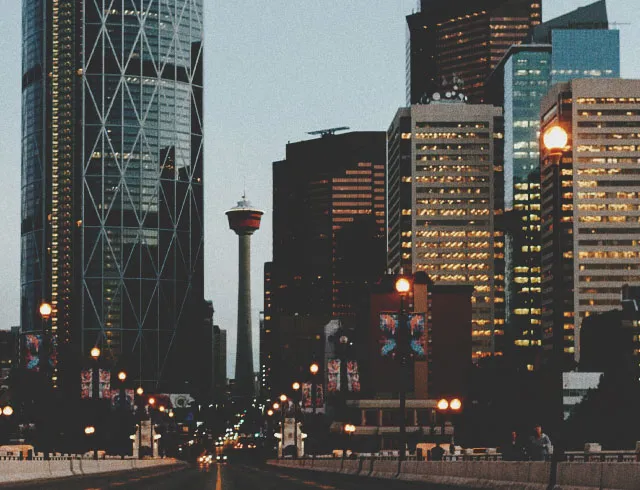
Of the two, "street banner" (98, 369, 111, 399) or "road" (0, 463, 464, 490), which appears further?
"street banner" (98, 369, 111, 399)

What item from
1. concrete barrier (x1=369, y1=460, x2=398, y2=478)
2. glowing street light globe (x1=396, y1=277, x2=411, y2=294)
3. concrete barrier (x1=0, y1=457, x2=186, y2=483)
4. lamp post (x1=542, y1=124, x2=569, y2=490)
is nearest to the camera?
lamp post (x1=542, y1=124, x2=569, y2=490)

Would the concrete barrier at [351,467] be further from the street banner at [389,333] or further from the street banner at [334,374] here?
the street banner at [334,374]

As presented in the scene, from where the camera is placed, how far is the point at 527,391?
19575 cm

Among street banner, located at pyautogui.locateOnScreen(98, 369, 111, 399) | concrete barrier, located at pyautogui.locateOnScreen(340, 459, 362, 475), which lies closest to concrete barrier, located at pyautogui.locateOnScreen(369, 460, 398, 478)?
concrete barrier, located at pyautogui.locateOnScreen(340, 459, 362, 475)

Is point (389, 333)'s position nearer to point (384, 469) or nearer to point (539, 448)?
point (384, 469)

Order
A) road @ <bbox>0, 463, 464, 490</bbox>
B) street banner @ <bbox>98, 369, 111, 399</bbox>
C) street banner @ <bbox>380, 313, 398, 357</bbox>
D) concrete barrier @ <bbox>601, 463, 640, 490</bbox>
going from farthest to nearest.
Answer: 1. street banner @ <bbox>98, 369, 111, 399</bbox>
2. street banner @ <bbox>380, 313, 398, 357</bbox>
3. road @ <bbox>0, 463, 464, 490</bbox>
4. concrete barrier @ <bbox>601, 463, 640, 490</bbox>

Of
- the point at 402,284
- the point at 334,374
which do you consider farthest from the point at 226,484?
the point at 334,374

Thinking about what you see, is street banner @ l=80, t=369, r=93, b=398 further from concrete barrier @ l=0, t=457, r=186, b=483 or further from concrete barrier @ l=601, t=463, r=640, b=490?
concrete barrier @ l=601, t=463, r=640, b=490

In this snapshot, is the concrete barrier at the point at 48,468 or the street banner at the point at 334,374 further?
the street banner at the point at 334,374

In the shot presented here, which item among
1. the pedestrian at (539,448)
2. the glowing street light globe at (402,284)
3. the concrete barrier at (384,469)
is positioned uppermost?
the glowing street light globe at (402,284)

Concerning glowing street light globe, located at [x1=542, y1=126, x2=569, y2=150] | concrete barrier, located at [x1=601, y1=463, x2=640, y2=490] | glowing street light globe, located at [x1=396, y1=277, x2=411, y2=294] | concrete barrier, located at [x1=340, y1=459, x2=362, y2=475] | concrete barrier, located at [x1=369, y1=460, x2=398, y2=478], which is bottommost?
concrete barrier, located at [x1=340, y1=459, x2=362, y2=475]

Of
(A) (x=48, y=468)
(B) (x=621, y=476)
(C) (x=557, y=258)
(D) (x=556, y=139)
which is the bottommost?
(A) (x=48, y=468)

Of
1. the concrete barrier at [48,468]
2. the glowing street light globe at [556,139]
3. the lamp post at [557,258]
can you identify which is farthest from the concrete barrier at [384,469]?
the glowing street light globe at [556,139]

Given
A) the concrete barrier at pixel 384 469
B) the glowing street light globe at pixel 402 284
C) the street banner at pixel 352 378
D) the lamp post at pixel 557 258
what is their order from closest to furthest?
the lamp post at pixel 557 258 → the glowing street light globe at pixel 402 284 → the concrete barrier at pixel 384 469 → the street banner at pixel 352 378
